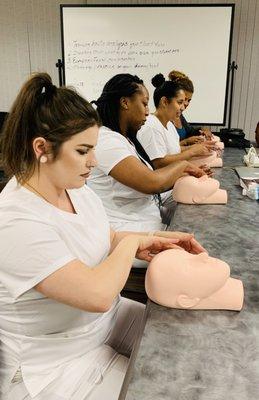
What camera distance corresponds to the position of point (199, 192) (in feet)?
5.07

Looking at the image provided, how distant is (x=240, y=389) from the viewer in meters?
0.62

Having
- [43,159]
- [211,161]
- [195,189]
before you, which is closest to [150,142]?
[211,161]

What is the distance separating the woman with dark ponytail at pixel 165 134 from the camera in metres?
2.02

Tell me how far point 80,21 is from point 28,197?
3094 mm

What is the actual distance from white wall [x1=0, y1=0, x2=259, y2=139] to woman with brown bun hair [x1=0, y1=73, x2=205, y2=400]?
9.80 feet

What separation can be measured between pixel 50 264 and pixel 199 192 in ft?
3.06

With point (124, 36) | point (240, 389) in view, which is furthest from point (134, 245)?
point (124, 36)

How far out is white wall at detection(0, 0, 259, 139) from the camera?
342 cm

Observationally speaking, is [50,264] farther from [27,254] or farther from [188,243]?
[188,243]

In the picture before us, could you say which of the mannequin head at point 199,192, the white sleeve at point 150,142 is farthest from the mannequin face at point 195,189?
the white sleeve at point 150,142

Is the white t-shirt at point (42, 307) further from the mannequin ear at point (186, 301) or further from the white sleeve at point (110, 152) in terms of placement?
the white sleeve at point (110, 152)

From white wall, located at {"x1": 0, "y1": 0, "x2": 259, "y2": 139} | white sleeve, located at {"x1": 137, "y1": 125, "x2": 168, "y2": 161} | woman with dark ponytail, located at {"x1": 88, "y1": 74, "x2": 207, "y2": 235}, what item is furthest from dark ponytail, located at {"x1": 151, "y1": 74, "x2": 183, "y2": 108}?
white wall, located at {"x1": 0, "y1": 0, "x2": 259, "y2": 139}

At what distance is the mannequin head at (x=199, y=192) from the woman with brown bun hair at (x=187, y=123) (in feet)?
3.31

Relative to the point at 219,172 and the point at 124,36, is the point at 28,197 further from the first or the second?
the point at 124,36
